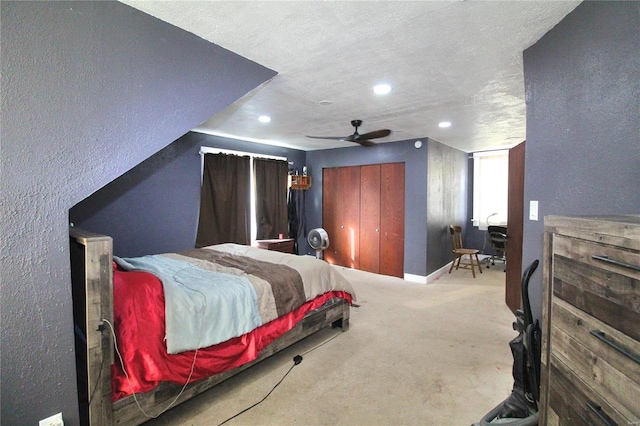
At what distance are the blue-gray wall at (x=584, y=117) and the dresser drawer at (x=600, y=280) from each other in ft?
1.82

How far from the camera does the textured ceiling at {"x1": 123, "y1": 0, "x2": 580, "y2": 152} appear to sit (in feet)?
5.15

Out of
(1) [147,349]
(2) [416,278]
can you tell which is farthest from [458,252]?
(1) [147,349]

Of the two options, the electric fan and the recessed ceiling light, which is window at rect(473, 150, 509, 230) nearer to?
the electric fan

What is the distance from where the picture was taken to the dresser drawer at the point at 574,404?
2.80 feet

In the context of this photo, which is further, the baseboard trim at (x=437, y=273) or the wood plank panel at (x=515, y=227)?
the baseboard trim at (x=437, y=273)

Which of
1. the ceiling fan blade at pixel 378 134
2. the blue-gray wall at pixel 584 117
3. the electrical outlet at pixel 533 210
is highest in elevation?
the ceiling fan blade at pixel 378 134

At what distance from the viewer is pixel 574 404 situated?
101cm

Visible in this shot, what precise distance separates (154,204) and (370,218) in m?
3.46

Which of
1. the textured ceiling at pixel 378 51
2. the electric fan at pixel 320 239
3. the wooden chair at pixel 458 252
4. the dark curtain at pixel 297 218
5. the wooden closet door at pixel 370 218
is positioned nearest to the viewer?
the textured ceiling at pixel 378 51

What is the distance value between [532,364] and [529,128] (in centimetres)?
142

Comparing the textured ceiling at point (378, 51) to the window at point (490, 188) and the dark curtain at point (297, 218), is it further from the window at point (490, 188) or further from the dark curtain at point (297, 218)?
the window at point (490, 188)

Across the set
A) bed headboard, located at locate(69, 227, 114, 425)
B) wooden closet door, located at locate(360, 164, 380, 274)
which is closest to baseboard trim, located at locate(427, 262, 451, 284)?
wooden closet door, located at locate(360, 164, 380, 274)

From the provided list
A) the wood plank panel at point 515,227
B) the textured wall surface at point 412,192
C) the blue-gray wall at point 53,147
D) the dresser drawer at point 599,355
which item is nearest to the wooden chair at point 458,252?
the textured wall surface at point 412,192

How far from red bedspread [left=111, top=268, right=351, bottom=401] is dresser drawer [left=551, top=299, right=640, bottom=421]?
183 centimetres
